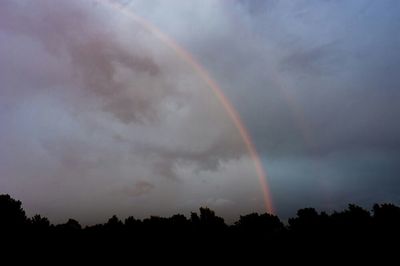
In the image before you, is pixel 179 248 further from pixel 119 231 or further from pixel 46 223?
pixel 46 223

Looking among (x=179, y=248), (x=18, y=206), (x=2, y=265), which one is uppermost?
(x=18, y=206)

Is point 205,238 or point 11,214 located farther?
point 205,238

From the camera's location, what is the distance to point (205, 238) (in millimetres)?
64562

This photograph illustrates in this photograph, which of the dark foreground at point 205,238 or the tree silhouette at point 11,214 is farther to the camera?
the tree silhouette at point 11,214

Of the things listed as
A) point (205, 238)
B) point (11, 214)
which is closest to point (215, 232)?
point (205, 238)

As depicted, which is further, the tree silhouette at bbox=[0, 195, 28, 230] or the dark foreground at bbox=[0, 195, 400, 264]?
the tree silhouette at bbox=[0, 195, 28, 230]

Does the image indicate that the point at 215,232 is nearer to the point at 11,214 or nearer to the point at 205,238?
the point at 205,238

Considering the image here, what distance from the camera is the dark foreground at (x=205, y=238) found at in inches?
2122

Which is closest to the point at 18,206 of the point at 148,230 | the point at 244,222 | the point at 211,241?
the point at 148,230

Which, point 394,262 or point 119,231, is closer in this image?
point 394,262

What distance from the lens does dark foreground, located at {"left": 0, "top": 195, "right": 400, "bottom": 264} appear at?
53906 mm

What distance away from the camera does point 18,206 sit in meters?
59.8

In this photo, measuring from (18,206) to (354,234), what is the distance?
4707 cm

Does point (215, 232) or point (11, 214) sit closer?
point (11, 214)
